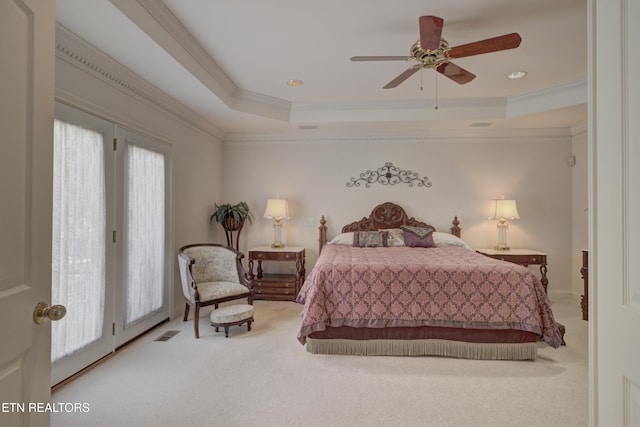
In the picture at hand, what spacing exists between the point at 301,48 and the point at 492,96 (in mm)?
2742

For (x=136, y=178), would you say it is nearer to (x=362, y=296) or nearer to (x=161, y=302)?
(x=161, y=302)

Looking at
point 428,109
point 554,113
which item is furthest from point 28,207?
point 554,113

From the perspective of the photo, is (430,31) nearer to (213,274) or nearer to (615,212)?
(615,212)

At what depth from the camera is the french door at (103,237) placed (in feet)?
7.26

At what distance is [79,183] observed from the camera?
2348 millimetres

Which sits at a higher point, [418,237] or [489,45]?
[489,45]

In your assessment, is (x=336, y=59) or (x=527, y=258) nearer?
(x=336, y=59)

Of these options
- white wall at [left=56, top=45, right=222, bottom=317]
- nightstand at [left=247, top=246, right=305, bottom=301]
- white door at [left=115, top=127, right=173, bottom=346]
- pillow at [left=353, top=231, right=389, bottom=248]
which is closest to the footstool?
white door at [left=115, top=127, right=173, bottom=346]

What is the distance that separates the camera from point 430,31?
2145mm

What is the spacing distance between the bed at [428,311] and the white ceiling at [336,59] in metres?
2.07

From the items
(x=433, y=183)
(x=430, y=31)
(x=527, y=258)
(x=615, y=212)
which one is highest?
(x=430, y=31)

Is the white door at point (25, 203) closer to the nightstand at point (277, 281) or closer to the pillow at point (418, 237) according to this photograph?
the nightstand at point (277, 281)

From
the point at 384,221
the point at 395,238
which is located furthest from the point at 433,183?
the point at 395,238

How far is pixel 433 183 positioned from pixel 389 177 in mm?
715
